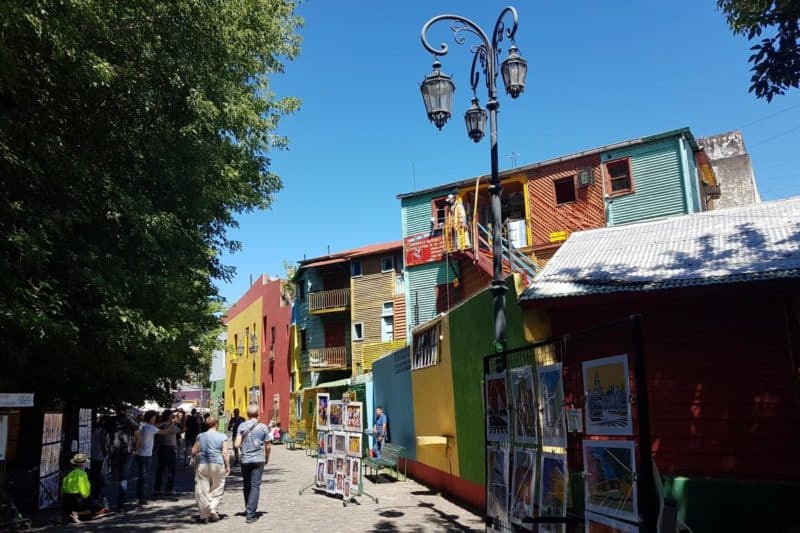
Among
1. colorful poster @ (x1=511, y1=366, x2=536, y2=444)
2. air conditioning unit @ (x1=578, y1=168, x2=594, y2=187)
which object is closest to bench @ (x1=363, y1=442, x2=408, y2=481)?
colorful poster @ (x1=511, y1=366, x2=536, y2=444)

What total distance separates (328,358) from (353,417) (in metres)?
23.8

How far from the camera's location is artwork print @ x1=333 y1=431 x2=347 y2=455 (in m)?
11.9

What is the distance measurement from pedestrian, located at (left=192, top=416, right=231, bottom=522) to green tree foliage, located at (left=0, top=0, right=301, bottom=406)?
1825mm

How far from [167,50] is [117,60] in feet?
3.04

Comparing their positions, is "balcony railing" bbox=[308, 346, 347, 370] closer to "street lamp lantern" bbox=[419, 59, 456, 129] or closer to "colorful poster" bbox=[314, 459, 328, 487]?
"colorful poster" bbox=[314, 459, 328, 487]

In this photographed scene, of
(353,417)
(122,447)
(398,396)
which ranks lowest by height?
(122,447)

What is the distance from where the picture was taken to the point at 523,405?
5895 mm

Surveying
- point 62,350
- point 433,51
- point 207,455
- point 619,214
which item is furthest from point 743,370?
point 619,214

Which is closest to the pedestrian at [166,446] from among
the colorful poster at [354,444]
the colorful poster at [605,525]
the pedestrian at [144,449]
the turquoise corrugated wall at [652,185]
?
the pedestrian at [144,449]

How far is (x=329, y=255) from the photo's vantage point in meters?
35.8

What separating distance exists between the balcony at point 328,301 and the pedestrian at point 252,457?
24851mm

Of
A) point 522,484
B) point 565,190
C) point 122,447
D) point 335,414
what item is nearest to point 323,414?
point 335,414

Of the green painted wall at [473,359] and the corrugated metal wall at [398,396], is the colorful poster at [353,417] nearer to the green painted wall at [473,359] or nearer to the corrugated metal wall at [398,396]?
the green painted wall at [473,359]

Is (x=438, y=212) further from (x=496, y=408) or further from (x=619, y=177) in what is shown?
(x=496, y=408)
